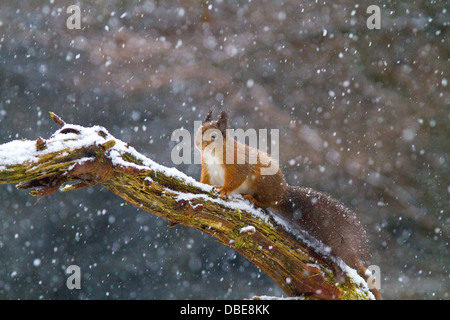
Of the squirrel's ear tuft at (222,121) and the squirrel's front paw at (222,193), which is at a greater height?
the squirrel's ear tuft at (222,121)

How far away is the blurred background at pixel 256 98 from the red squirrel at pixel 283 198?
76.0 inches

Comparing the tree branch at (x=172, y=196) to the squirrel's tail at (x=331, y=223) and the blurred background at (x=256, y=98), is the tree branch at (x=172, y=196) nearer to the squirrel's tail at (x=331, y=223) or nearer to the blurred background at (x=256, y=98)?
the squirrel's tail at (x=331, y=223)

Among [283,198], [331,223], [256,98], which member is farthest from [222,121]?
[256,98]

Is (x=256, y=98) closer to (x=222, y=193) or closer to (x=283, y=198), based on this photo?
(x=283, y=198)

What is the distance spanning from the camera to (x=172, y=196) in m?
1.63

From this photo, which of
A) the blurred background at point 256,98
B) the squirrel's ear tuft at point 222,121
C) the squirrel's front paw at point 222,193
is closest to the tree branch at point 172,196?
the squirrel's front paw at point 222,193

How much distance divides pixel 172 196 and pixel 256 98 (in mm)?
2621

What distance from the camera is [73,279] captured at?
4.25 metres

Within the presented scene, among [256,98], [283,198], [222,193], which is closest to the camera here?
[222,193]

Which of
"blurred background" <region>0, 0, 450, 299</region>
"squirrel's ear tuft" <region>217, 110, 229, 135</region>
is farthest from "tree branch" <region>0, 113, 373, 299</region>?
"blurred background" <region>0, 0, 450, 299</region>

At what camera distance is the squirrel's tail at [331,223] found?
6.33 feet

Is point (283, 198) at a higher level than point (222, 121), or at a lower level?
lower

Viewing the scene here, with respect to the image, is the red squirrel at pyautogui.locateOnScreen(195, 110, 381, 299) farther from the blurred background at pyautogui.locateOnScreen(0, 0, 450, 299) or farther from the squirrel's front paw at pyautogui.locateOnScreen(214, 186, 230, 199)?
the blurred background at pyautogui.locateOnScreen(0, 0, 450, 299)

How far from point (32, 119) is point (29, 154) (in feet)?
9.73
